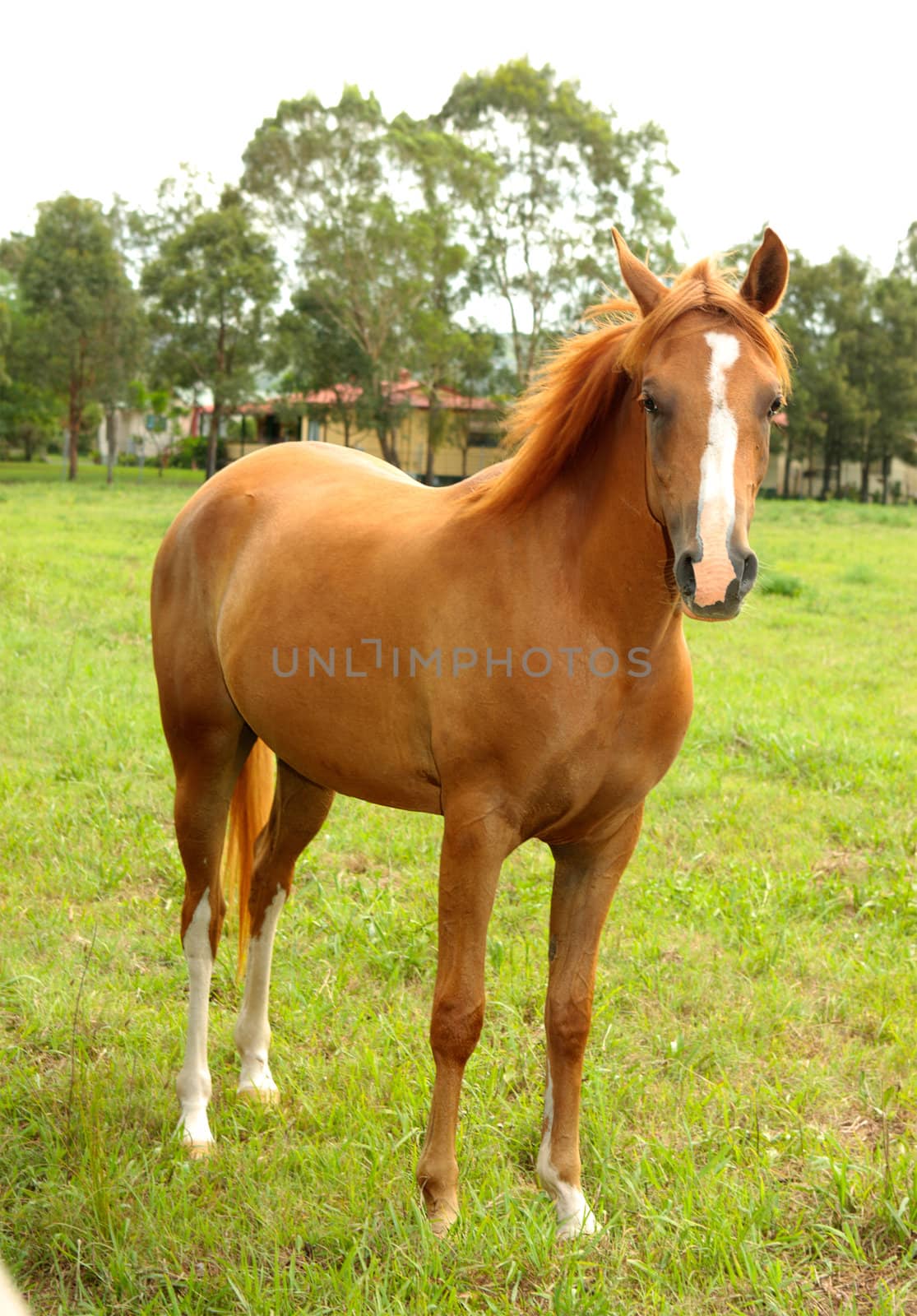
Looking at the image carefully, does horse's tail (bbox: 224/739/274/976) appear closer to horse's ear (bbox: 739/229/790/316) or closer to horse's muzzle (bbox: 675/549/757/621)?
horse's muzzle (bbox: 675/549/757/621)

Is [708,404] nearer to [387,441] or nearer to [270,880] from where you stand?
[270,880]

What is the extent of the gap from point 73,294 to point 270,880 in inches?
1287

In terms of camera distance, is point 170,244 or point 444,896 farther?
point 170,244

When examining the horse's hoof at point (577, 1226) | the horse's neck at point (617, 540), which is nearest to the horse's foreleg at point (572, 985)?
the horse's hoof at point (577, 1226)

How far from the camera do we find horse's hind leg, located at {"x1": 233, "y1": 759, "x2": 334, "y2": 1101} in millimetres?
3092

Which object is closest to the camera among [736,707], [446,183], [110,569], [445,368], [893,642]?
[736,707]

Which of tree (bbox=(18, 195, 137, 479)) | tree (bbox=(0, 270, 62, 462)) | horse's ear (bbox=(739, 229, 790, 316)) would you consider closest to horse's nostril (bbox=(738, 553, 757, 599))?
horse's ear (bbox=(739, 229, 790, 316))

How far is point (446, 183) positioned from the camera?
31391 millimetres

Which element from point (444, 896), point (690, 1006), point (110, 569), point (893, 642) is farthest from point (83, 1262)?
point (110, 569)

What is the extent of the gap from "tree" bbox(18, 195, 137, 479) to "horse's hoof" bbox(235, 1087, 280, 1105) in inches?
1295

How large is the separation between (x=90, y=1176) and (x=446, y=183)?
1283 inches

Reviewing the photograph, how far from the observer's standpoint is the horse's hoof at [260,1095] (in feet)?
9.64

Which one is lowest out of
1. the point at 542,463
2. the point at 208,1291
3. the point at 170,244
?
the point at 208,1291

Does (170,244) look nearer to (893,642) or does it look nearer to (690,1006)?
(893,642)
